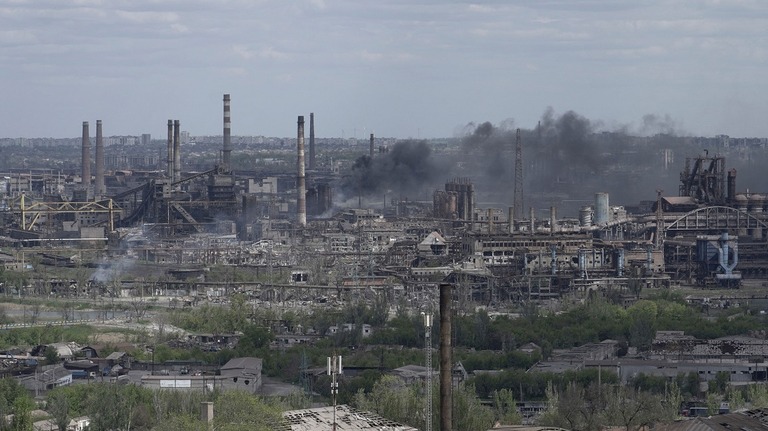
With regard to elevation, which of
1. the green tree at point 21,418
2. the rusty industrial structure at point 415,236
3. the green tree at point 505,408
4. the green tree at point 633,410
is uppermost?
the rusty industrial structure at point 415,236

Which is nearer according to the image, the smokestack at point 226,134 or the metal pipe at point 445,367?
the metal pipe at point 445,367

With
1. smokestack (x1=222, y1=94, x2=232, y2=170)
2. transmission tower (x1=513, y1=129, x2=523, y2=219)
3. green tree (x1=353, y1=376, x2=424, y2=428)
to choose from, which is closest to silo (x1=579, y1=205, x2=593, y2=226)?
transmission tower (x1=513, y1=129, x2=523, y2=219)

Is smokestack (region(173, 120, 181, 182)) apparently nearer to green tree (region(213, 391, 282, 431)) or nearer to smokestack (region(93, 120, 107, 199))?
smokestack (region(93, 120, 107, 199))

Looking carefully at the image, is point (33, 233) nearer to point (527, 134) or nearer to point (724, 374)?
point (527, 134)

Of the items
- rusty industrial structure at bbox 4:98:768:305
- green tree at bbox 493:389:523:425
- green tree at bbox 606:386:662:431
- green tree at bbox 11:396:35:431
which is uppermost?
rusty industrial structure at bbox 4:98:768:305

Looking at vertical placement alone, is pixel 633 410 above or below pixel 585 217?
below

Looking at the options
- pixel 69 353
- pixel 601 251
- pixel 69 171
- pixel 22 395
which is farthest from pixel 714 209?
pixel 69 171

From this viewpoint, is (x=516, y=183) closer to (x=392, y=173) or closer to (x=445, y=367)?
(x=392, y=173)

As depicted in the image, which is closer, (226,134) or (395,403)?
(395,403)

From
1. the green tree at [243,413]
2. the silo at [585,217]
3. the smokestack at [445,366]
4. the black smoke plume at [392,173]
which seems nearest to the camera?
the smokestack at [445,366]

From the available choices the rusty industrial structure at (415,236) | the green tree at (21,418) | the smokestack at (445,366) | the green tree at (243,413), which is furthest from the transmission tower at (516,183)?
the smokestack at (445,366)

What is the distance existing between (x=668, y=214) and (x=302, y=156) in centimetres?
1522

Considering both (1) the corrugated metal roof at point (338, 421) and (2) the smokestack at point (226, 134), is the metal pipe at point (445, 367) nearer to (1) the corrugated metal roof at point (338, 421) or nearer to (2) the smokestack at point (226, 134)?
(1) the corrugated metal roof at point (338, 421)

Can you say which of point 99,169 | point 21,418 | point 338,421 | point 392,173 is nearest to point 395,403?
point 338,421
